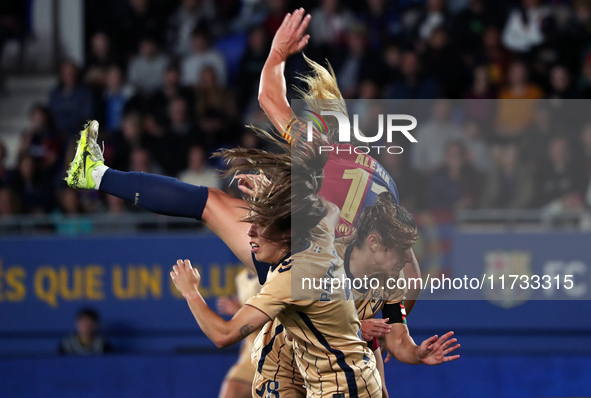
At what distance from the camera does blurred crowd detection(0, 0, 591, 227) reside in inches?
309

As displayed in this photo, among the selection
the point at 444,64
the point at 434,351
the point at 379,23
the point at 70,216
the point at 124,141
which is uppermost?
the point at 379,23

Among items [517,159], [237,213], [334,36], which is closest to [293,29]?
[237,213]

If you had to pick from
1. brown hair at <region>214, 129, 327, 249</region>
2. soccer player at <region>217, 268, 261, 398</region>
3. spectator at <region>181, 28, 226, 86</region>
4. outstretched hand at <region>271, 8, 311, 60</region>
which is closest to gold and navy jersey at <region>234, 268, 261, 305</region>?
soccer player at <region>217, 268, 261, 398</region>

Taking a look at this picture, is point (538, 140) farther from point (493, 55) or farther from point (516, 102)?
point (493, 55)

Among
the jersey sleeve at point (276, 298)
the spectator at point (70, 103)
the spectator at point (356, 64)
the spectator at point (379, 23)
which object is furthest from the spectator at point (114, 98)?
the jersey sleeve at point (276, 298)

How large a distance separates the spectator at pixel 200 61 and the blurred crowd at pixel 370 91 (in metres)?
0.01

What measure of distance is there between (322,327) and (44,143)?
5.41m

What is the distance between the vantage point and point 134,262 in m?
8.09

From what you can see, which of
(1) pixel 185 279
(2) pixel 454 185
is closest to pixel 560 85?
(2) pixel 454 185

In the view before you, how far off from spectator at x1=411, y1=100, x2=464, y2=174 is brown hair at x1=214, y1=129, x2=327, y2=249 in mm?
3563

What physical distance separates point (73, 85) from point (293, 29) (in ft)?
14.5

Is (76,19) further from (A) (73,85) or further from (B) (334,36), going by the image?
(B) (334,36)

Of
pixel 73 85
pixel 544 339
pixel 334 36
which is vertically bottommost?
pixel 544 339

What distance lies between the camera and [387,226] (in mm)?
4699
